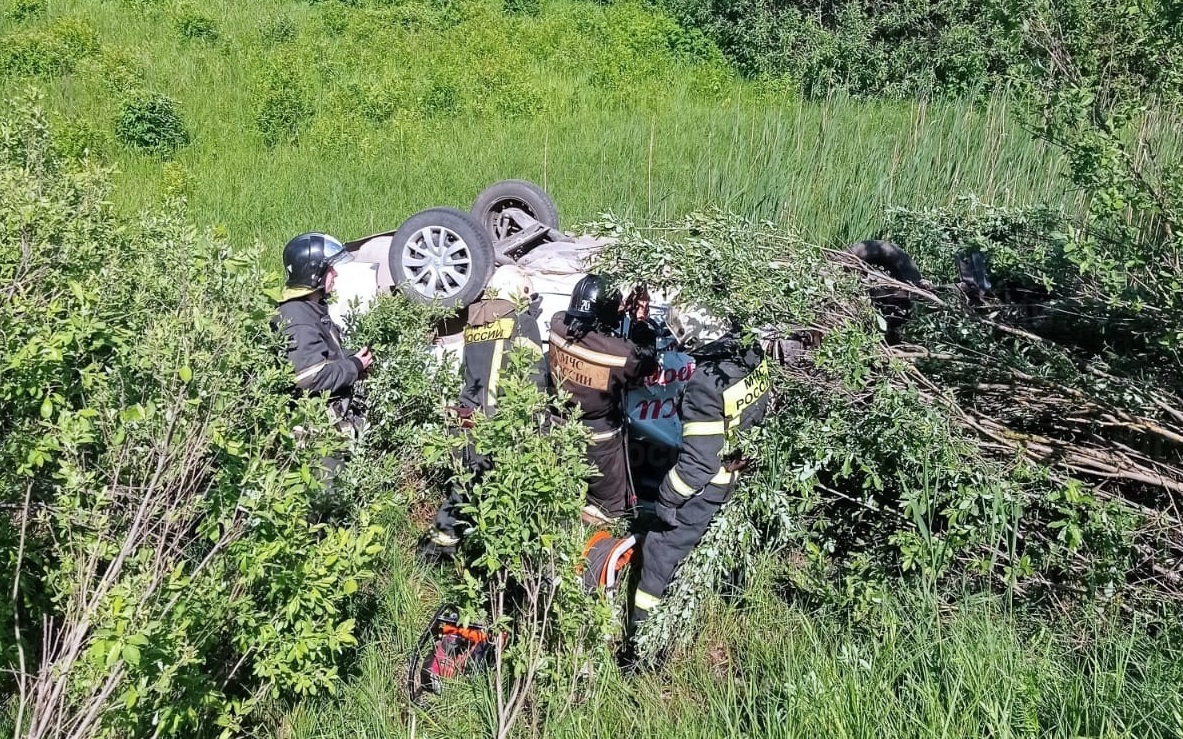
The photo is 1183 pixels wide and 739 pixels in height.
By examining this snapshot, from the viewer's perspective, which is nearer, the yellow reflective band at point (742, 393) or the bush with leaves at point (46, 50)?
the yellow reflective band at point (742, 393)

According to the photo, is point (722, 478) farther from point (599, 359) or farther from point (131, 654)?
point (131, 654)

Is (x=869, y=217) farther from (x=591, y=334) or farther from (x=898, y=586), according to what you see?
(x=898, y=586)

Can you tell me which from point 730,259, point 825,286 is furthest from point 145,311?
point 825,286

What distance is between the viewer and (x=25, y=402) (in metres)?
3.00

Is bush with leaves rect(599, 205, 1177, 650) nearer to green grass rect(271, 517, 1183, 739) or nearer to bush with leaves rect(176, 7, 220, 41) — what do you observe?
green grass rect(271, 517, 1183, 739)

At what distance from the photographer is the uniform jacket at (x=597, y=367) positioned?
441 centimetres

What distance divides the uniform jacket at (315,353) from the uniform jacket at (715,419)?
6.24ft

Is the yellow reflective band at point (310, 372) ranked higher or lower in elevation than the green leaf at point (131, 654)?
lower

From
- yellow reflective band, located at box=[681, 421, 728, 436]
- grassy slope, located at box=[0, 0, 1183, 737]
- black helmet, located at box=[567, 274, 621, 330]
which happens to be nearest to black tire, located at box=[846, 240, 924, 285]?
grassy slope, located at box=[0, 0, 1183, 737]

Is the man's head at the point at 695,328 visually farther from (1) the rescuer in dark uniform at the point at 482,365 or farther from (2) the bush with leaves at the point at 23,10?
(2) the bush with leaves at the point at 23,10

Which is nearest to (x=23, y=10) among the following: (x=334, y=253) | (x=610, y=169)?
(x=610, y=169)

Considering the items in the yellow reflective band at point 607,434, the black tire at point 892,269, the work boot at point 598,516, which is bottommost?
the work boot at point 598,516

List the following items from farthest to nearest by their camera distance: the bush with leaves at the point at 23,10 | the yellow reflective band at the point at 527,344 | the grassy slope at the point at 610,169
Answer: the bush with leaves at the point at 23,10 → the yellow reflective band at the point at 527,344 → the grassy slope at the point at 610,169

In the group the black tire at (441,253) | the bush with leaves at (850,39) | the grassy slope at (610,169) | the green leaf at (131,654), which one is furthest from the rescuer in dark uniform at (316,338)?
the bush with leaves at (850,39)
